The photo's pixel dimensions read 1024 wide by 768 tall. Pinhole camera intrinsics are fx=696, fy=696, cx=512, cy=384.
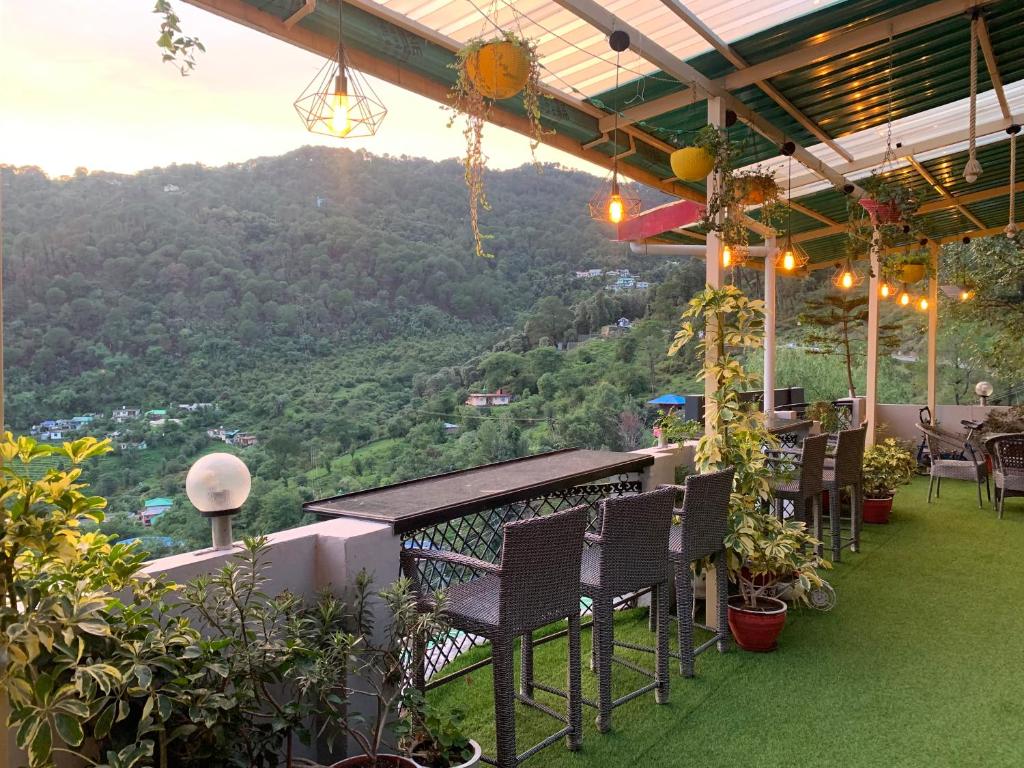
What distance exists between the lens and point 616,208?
14.0 feet

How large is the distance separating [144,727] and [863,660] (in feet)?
11.1

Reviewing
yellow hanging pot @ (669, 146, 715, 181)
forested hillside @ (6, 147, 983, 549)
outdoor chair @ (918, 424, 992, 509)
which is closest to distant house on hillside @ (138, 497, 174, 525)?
forested hillside @ (6, 147, 983, 549)

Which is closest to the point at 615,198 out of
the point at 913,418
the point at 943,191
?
the point at 943,191

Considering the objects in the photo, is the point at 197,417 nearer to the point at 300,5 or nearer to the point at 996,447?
the point at 300,5

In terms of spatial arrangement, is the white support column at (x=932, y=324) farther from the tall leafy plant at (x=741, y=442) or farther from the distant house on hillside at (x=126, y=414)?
the distant house on hillside at (x=126, y=414)

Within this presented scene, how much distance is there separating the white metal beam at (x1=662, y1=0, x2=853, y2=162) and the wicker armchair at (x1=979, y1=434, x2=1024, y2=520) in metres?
3.24

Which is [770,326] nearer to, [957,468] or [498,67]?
[957,468]

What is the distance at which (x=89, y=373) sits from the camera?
6.51m

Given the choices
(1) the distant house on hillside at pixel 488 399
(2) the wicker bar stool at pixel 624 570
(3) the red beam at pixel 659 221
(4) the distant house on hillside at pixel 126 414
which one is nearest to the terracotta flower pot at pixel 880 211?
(3) the red beam at pixel 659 221

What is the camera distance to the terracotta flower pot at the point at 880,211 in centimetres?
545

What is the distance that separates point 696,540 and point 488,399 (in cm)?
922

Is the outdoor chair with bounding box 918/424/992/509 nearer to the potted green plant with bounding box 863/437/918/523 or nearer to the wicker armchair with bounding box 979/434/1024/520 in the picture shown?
the wicker armchair with bounding box 979/434/1024/520

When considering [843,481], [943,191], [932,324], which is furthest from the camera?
[932,324]

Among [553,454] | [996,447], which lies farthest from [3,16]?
[996,447]
